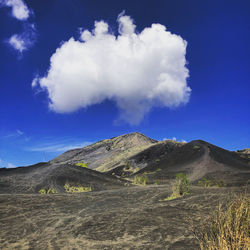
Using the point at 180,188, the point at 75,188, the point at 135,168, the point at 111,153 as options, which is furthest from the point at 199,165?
the point at 111,153

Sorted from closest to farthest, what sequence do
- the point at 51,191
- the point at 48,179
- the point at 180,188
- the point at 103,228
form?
the point at 103,228 < the point at 180,188 < the point at 51,191 < the point at 48,179

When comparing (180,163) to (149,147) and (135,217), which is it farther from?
(135,217)

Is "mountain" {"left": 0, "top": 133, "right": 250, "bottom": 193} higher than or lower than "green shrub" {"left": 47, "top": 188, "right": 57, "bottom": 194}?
higher

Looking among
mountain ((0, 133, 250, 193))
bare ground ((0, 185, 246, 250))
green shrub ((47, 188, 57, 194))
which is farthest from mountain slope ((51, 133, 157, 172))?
bare ground ((0, 185, 246, 250))

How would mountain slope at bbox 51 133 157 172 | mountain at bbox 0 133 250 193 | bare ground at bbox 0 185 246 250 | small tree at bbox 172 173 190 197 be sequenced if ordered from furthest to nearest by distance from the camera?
mountain slope at bbox 51 133 157 172
mountain at bbox 0 133 250 193
small tree at bbox 172 173 190 197
bare ground at bbox 0 185 246 250

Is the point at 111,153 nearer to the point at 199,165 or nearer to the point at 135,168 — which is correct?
the point at 135,168

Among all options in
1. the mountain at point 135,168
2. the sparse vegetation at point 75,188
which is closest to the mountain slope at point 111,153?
the mountain at point 135,168

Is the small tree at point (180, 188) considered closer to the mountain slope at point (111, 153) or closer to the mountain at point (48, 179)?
the mountain at point (48, 179)

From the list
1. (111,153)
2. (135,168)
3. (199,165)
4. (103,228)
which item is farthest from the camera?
(111,153)

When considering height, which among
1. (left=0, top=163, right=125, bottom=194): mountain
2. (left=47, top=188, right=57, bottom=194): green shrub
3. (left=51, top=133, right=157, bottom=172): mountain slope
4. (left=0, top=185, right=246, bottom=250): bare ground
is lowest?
(left=0, top=185, right=246, bottom=250): bare ground

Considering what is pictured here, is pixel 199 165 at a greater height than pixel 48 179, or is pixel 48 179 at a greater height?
pixel 199 165

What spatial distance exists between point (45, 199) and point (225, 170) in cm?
3668

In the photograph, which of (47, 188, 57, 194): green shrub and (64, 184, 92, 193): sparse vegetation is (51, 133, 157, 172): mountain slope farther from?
(47, 188, 57, 194): green shrub

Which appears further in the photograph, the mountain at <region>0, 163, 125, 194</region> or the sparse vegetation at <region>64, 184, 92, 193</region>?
the sparse vegetation at <region>64, 184, 92, 193</region>
